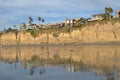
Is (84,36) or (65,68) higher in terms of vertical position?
(84,36)

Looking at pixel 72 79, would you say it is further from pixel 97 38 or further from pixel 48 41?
pixel 48 41

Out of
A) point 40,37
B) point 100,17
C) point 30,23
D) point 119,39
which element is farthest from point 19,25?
point 119,39

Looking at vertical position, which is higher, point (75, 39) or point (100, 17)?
point (100, 17)

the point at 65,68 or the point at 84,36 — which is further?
the point at 84,36

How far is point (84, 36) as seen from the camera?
10019 cm

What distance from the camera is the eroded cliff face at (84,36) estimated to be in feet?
296

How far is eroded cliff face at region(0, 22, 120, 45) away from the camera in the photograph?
296ft

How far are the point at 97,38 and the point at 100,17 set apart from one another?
19589mm

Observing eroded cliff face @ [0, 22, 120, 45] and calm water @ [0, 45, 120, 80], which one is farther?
eroded cliff face @ [0, 22, 120, 45]

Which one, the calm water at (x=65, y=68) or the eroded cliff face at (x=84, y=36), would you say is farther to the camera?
the eroded cliff face at (x=84, y=36)

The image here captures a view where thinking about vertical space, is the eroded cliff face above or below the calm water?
above

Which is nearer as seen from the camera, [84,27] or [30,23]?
[84,27]

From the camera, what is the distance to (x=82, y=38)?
3976 inches

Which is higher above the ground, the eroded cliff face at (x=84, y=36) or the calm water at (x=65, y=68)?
the eroded cliff face at (x=84, y=36)
